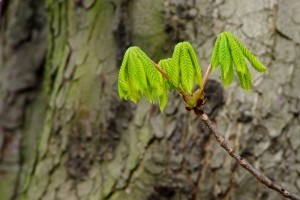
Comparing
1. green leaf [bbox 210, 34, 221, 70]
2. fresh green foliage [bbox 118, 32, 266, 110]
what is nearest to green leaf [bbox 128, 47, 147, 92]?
fresh green foliage [bbox 118, 32, 266, 110]

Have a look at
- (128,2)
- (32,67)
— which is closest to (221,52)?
(128,2)

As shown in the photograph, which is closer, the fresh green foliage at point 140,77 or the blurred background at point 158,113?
the fresh green foliage at point 140,77

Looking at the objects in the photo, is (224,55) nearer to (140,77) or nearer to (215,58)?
(215,58)

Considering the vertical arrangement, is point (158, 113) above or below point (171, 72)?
below

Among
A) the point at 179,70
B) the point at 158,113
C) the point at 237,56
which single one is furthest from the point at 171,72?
the point at 158,113

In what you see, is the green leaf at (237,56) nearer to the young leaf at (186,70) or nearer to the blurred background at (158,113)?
the young leaf at (186,70)

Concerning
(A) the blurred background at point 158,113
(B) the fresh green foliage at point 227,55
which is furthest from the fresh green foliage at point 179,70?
(A) the blurred background at point 158,113
